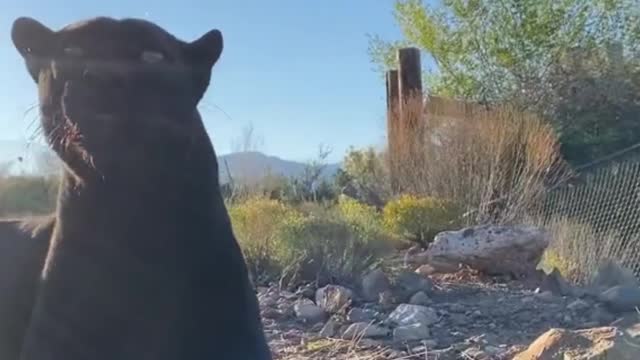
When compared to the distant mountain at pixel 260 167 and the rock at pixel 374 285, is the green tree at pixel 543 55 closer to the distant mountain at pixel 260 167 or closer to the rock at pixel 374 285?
the distant mountain at pixel 260 167

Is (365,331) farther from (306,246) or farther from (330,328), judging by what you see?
(306,246)

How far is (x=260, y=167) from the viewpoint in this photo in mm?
16094

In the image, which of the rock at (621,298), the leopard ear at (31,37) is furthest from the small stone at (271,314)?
the leopard ear at (31,37)

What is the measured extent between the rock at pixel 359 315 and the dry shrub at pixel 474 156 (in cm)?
499

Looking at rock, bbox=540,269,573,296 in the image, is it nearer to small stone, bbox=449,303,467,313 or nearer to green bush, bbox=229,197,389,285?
small stone, bbox=449,303,467,313

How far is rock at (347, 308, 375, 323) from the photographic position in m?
6.48

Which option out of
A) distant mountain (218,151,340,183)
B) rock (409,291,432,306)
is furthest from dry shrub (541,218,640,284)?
distant mountain (218,151,340,183)

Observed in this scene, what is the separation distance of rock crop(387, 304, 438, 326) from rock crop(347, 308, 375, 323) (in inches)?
5.6

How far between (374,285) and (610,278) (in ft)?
6.86

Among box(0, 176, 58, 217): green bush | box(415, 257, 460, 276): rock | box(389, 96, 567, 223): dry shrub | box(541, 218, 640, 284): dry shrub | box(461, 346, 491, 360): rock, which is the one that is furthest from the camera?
box(389, 96, 567, 223): dry shrub

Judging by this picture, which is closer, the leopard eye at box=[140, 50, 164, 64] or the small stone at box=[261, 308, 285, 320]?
the leopard eye at box=[140, 50, 164, 64]

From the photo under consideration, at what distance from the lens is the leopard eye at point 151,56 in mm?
2846

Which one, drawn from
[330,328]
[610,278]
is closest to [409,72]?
[610,278]

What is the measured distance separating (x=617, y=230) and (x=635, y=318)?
475 centimetres
